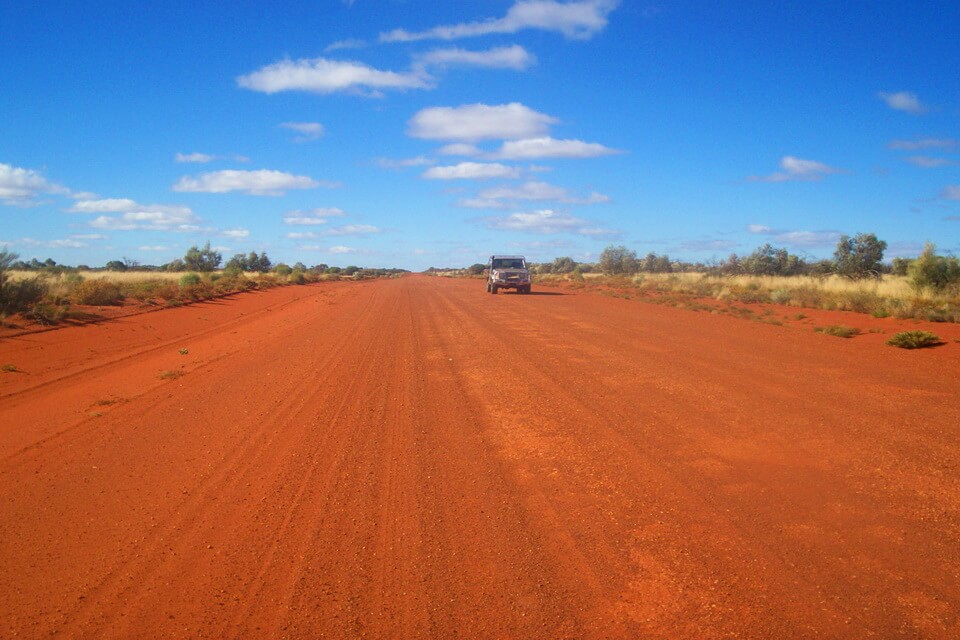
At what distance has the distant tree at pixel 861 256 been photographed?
43531 millimetres

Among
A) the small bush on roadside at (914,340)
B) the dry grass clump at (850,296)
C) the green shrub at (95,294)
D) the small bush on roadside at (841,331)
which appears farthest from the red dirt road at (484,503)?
the green shrub at (95,294)

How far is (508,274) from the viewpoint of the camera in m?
40.8

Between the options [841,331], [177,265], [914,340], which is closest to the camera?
[914,340]

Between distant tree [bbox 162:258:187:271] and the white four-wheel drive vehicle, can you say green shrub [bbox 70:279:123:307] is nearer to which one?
the white four-wheel drive vehicle

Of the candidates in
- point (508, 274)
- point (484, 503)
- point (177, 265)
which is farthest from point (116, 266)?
point (484, 503)

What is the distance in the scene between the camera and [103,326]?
20.5 metres

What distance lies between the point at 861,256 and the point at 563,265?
65403 millimetres

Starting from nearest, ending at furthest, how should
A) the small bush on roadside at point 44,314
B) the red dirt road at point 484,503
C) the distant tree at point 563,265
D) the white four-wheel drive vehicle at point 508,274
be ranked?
the red dirt road at point 484,503 < the small bush on roadside at point 44,314 < the white four-wheel drive vehicle at point 508,274 < the distant tree at point 563,265

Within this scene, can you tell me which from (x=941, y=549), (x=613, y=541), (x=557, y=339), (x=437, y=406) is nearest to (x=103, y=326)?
(x=557, y=339)

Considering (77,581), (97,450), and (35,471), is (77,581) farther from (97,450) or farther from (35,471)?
(97,450)

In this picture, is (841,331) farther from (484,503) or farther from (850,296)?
(484,503)

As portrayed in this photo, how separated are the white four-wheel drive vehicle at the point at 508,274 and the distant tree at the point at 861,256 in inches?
836

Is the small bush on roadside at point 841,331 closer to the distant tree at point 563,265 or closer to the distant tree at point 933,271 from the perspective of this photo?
the distant tree at point 933,271

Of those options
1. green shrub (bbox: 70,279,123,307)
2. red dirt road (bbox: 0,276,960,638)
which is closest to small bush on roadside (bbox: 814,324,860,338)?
red dirt road (bbox: 0,276,960,638)
